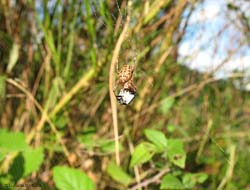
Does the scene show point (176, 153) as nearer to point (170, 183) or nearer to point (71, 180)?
point (170, 183)

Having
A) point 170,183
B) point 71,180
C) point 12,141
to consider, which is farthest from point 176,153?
point 12,141

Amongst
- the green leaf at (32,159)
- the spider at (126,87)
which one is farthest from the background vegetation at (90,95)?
the spider at (126,87)

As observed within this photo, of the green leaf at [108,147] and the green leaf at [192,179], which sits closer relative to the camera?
the green leaf at [192,179]

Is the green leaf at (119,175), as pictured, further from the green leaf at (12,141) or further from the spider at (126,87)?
the spider at (126,87)

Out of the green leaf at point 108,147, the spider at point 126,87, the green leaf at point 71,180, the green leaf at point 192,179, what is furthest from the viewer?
Result: the green leaf at point 108,147

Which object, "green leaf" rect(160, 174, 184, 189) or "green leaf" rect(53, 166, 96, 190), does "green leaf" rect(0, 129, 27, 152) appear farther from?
"green leaf" rect(160, 174, 184, 189)

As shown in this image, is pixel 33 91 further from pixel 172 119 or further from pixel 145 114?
pixel 172 119

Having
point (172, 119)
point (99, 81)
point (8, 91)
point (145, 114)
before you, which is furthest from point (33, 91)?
point (172, 119)
